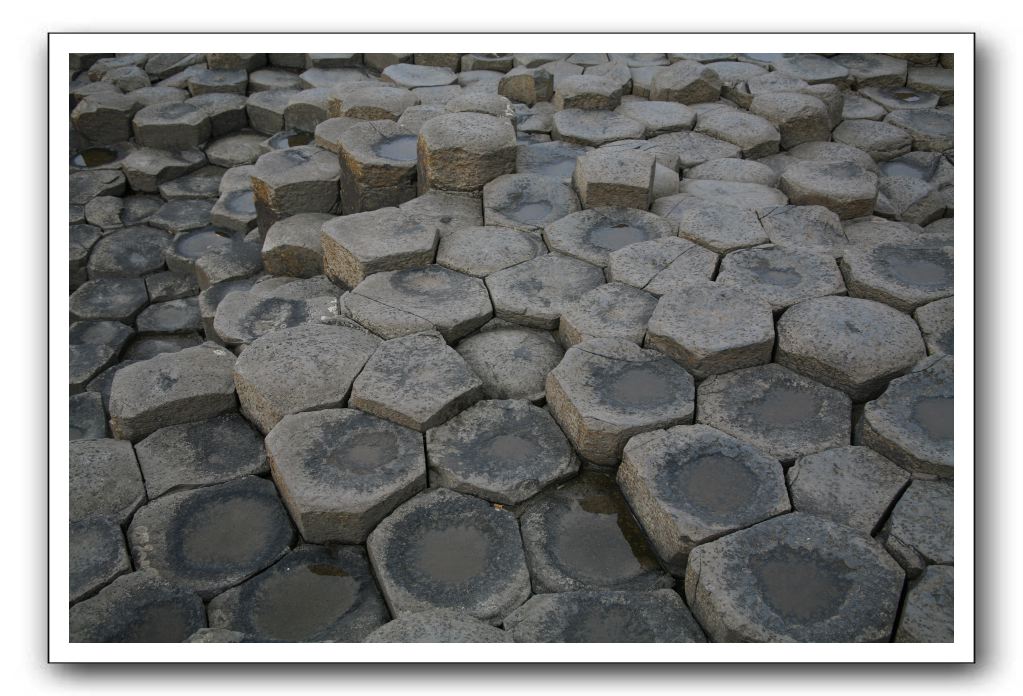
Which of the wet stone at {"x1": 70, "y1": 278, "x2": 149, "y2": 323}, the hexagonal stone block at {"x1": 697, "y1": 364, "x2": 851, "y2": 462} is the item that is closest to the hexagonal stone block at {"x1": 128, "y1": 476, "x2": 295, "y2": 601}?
the hexagonal stone block at {"x1": 697, "y1": 364, "x2": 851, "y2": 462}

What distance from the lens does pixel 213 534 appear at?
238 cm

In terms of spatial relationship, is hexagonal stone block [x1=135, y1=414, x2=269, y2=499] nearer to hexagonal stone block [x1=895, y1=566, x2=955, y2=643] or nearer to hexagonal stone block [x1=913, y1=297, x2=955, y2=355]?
hexagonal stone block [x1=895, y1=566, x2=955, y2=643]

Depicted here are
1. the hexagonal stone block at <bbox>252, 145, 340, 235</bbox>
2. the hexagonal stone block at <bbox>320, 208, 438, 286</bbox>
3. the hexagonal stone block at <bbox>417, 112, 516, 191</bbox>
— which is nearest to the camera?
the hexagonal stone block at <bbox>320, 208, 438, 286</bbox>

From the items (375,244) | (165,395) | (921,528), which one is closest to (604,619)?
(921,528)

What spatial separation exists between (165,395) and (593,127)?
Answer: 260 centimetres

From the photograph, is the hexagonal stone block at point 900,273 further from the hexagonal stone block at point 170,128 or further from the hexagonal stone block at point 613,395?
the hexagonal stone block at point 170,128

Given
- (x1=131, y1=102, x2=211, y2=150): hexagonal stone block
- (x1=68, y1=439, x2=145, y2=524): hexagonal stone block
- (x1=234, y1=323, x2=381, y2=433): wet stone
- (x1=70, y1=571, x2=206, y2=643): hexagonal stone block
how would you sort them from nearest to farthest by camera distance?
(x1=70, y1=571, x2=206, y2=643): hexagonal stone block → (x1=68, y1=439, x2=145, y2=524): hexagonal stone block → (x1=234, y1=323, x2=381, y2=433): wet stone → (x1=131, y1=102, x2=211, y2=150): hexagonal stone block

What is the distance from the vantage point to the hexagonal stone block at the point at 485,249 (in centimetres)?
322

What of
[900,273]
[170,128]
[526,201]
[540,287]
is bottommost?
[540,287]

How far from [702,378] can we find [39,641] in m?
1.95

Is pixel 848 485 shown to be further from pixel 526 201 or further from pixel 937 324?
pixel 526 201

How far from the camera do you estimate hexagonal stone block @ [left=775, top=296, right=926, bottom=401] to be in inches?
104

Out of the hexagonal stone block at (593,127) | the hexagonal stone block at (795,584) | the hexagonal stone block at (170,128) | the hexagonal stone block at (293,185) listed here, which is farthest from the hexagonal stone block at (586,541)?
the hexagonal stone block at (170,128)

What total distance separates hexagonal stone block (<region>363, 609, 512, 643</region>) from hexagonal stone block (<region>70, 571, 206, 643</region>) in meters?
0.49
